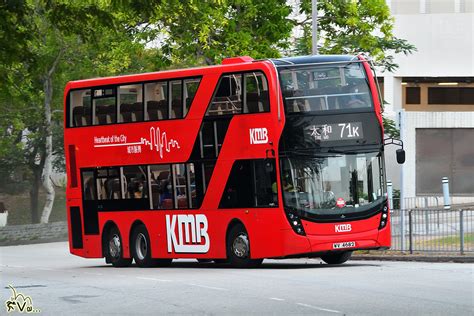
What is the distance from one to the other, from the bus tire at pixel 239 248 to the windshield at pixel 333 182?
61.2 inches

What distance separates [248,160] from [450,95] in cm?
3288

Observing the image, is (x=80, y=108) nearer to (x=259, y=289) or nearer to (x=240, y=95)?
(x=240, y=95)

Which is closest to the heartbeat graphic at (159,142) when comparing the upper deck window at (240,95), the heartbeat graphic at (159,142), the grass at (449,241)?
the heartbeat graphic at (159,142)

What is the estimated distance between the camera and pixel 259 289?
18.7m

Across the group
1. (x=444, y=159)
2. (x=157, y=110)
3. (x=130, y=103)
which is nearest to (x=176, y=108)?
(x=157, y=110)

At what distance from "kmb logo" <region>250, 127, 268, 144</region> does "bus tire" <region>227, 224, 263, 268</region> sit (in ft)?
6.25

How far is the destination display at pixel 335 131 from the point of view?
79.3 ft

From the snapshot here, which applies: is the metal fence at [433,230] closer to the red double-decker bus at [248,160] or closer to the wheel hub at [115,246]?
the red double-decker bus at [248,160]

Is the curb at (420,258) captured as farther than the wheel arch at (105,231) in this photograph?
No

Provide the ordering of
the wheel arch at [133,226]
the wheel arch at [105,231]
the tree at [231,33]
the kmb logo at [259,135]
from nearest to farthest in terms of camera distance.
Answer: the kmb logo at [259,135]
the wheel arch at [133,226]
the wheel arch at [105,231]
the tree at [231,33]

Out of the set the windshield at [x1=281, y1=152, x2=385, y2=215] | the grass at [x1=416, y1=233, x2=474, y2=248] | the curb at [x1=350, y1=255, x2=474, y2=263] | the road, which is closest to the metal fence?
the grass at [x1=416, y1=233, x2=474, y2=248]

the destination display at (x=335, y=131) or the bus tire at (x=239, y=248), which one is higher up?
the destination display at (x=335, y=131)

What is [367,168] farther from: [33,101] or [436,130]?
[436,130]

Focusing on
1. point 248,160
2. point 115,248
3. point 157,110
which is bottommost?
point 115,248
